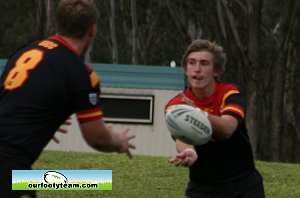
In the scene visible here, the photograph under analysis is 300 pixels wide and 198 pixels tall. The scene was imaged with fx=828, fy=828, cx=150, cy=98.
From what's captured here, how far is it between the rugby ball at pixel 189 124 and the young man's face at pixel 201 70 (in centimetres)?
52

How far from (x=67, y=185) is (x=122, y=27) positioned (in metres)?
38.5

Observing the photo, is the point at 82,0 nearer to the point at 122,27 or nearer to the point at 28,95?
the point at 28,95

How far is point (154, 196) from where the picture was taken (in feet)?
36.4

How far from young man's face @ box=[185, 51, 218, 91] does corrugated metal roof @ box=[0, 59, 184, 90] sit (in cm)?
1640

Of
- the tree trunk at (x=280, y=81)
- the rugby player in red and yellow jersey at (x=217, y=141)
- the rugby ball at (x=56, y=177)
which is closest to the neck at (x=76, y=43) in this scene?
the rugby player in red and yellow jersey at (x=217, y=141)

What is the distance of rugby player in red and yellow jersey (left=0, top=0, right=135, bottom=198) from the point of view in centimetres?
491

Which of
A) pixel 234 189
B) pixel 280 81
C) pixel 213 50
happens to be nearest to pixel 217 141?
pixel 234 189

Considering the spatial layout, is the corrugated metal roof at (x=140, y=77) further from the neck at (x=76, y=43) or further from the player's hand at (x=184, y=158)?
the neck at (x=76, y=43)

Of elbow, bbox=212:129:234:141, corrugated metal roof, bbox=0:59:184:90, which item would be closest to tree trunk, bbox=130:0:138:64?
corrugated metal roof, bbox=0:59:184:90

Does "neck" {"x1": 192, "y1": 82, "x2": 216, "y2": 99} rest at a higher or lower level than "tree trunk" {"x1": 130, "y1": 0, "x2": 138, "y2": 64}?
higher

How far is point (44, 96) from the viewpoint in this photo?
4.94 m

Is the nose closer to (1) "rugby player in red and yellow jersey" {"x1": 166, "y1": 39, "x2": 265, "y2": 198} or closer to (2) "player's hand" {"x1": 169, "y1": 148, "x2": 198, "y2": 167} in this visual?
(1) "rugby player in red and yellow jersey" {"x1": 166, "y1": 39, "x2": 265, "y2": 198}

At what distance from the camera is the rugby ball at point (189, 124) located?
17.6ft

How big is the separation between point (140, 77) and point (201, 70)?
56.4ft
